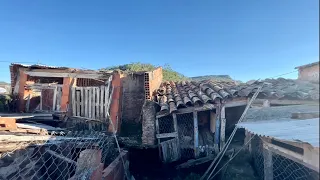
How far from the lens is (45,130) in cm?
781

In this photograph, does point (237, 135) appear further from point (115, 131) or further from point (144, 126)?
point (115, 131)

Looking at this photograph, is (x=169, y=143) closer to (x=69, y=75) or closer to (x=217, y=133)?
(x=217, y=133)

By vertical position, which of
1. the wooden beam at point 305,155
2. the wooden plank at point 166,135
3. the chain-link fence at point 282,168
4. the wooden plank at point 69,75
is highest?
the wooden plank at point 69,75

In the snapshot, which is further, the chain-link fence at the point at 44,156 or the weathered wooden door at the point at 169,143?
the weathered wooden door at the point at 169,143

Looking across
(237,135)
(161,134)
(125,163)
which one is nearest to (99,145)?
(125,163)

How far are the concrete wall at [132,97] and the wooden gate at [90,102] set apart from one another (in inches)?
48.1

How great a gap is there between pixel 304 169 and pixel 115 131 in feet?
21.4

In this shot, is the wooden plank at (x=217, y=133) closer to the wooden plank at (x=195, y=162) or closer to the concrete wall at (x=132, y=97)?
the wooden plank at (x=195, y=162)

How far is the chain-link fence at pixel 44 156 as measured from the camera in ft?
19.1

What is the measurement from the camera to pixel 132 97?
10.6 meters

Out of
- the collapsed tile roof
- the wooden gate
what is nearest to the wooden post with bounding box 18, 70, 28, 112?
the wooden gate

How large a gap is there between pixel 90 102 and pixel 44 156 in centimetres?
317

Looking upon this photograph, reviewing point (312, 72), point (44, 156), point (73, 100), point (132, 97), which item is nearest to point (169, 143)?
point (132, 97)

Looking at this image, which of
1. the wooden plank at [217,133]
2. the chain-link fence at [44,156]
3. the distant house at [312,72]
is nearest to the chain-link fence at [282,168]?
the wooden plank at [217,133]
